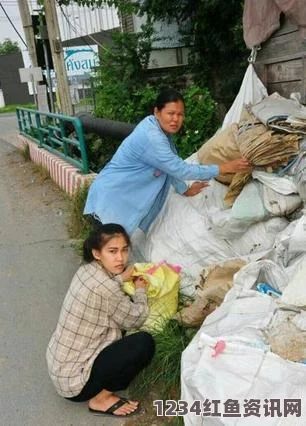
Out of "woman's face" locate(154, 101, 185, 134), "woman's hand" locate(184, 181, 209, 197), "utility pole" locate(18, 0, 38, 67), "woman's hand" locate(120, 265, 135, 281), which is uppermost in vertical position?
"utility pole" locate(18, 0, 38, 67)

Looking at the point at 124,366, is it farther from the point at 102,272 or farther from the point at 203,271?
the point at 203,271

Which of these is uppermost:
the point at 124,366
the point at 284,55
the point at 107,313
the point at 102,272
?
the point at 284,55

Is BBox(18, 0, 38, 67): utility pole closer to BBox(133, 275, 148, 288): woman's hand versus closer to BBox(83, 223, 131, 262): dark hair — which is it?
BBox(133, 275, 148, 288): woman's hand

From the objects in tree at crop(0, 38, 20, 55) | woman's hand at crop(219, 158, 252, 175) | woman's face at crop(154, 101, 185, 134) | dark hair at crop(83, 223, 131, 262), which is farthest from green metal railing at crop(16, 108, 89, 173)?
tree at crop(0, 38, 20, 55)

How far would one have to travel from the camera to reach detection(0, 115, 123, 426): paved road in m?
2.56

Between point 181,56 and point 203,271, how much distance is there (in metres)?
6.08

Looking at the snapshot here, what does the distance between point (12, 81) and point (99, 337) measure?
38489 mm

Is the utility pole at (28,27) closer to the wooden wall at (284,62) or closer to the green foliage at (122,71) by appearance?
the green foliage at (122,71)

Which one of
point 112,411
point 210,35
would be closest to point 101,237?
point 112,411

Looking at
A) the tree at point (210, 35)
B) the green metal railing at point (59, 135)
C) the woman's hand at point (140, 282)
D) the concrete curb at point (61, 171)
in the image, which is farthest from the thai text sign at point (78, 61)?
the woman's hand at point (140, 282)

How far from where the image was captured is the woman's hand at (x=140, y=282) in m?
2.74

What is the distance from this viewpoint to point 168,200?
12.3 feet

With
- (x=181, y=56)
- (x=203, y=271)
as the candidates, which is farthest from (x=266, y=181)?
(x=181, y=56)

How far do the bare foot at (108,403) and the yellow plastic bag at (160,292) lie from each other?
480 mm
